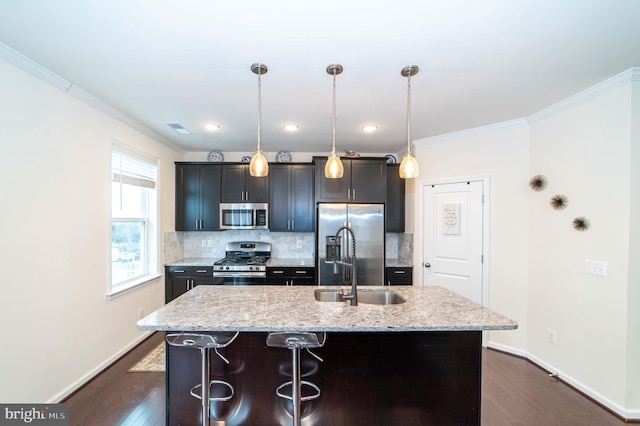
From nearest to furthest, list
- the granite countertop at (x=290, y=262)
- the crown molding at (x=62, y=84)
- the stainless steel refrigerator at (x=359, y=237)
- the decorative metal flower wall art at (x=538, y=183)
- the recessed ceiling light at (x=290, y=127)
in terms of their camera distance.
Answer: the crown molding at (x=62, y=84) < the decorative metal flower wall art at (x=538, y=183) < the recessed ceiling light at (x=290, y=127) < the stainless steel refrigerator at (x=359, y=237) < the granite countertop at (x=290, y=262)

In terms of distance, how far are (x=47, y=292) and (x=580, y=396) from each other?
454cm

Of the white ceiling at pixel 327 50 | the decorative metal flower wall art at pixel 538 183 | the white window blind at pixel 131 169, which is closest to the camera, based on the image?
the white ceiling at pixel 327 50

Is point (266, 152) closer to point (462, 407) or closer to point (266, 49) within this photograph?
point (266, 49)

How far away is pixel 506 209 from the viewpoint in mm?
2996

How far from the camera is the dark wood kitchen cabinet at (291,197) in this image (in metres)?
4.02

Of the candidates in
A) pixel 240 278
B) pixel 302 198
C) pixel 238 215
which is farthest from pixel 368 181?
pixel 240 278

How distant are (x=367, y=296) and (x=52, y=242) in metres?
2.60

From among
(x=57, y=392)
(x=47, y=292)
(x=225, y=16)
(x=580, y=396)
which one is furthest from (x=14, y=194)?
(x=580, y=396)

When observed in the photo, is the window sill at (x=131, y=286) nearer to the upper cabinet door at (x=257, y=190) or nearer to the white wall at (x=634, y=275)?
the upper cabinet door at (x=257, y=190)

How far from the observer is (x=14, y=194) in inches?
70.8

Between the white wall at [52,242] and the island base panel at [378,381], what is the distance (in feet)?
3.84

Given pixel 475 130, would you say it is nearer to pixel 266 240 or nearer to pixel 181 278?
pixel 266 240

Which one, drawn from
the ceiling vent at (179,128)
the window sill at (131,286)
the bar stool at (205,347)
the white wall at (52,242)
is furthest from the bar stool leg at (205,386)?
the ceiling vent at (179,128)

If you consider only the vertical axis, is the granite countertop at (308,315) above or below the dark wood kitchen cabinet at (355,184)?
below
